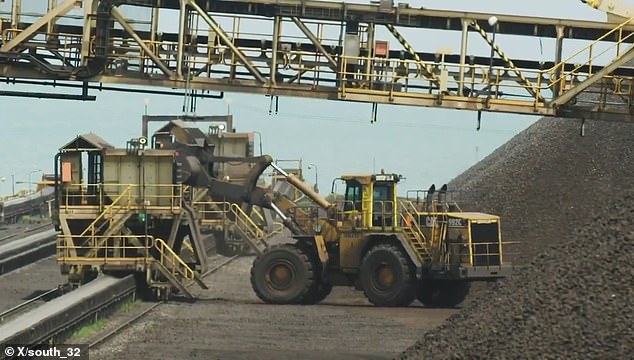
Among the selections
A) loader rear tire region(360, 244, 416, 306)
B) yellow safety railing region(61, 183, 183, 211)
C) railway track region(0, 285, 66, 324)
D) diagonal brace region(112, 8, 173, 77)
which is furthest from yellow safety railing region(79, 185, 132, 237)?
diagonal brace region(112, 8, 173, 77)

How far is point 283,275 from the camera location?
121 ft

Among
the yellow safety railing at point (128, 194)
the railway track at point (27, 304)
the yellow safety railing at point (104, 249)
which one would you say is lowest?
the railway track at point (27, 304)

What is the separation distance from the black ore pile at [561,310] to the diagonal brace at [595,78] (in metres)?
3.67

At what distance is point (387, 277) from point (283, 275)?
282 centimetres

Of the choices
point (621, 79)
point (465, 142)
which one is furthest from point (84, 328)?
point (465, 142)

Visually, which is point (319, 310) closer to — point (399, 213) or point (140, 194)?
point (399, 213)

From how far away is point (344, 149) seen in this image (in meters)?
187

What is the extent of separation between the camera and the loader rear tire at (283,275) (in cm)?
3650

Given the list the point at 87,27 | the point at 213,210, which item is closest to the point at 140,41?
the point at 87,27

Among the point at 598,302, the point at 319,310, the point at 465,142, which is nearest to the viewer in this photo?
the point at 598,302

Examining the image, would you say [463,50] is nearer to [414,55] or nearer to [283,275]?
[414,55]

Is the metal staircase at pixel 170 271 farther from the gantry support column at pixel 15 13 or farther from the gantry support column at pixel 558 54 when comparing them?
the gantry support column at pixel 558 54

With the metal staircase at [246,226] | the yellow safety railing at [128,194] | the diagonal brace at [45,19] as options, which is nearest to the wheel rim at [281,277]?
the yellow safety railing at [128,194]

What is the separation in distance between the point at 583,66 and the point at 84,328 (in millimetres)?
12177
